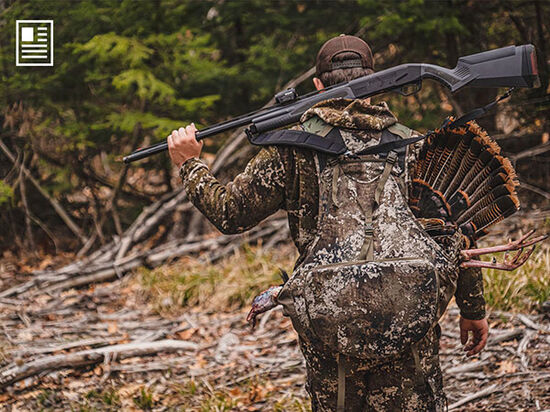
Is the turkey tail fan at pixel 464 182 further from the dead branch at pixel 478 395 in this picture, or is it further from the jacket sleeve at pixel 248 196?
the dead branch at pixel 478 395

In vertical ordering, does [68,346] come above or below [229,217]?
below

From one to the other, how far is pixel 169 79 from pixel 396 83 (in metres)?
6.14

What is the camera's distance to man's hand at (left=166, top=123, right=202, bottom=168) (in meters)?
2.47

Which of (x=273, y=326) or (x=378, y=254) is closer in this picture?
(x=378, y=254)

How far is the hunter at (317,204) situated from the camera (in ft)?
7.39

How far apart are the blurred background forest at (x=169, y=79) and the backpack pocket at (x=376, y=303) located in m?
5.35

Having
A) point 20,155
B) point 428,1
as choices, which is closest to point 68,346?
point 20,155

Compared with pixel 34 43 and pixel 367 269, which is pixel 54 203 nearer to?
pixel 34 43

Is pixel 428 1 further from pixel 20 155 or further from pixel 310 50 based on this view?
pixel 20 155

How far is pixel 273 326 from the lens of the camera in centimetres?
566

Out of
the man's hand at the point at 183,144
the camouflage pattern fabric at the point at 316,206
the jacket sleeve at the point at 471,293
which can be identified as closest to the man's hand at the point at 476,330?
the jacket sleeve at the point at 471,293

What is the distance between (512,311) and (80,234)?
6.92 meters

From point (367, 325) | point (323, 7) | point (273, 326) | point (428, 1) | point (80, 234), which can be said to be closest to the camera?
point (367, 325)

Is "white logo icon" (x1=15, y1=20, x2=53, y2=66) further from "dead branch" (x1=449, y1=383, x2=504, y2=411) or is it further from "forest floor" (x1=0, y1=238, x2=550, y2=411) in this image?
"dead branch" (x1=449, y1=383, x2=504, y2=411)
